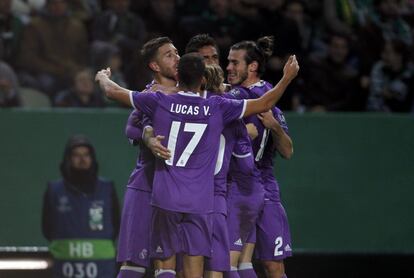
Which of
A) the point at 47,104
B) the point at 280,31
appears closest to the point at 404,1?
the point at 280,31

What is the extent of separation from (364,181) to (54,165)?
3.14 meters

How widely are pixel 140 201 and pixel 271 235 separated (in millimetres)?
1095

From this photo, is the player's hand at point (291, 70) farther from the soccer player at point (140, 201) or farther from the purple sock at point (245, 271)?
the purple sock at point (245, 271)

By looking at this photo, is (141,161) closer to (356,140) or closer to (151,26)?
(356,140)

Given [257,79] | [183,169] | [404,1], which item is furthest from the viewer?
[404,1]

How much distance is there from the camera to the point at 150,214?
8969 mm

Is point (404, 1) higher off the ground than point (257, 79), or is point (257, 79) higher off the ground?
point (404, 1)

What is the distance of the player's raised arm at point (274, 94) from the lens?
842cm

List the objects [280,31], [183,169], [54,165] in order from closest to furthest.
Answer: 1. [183,169]
2. [54,165]
3. [280,31]

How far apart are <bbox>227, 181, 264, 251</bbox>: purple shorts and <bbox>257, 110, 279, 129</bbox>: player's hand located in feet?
1.72

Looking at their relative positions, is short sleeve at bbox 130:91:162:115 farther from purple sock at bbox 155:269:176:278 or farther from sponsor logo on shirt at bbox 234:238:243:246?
sponsor logo on shirt at bbox 234:238:243:246

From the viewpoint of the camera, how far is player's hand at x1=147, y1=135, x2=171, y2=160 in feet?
27.3

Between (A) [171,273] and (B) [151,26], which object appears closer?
(A) [171,273]

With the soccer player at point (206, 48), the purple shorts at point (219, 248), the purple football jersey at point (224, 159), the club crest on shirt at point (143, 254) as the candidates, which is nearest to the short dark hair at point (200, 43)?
the soccer player at point (206, 48)
